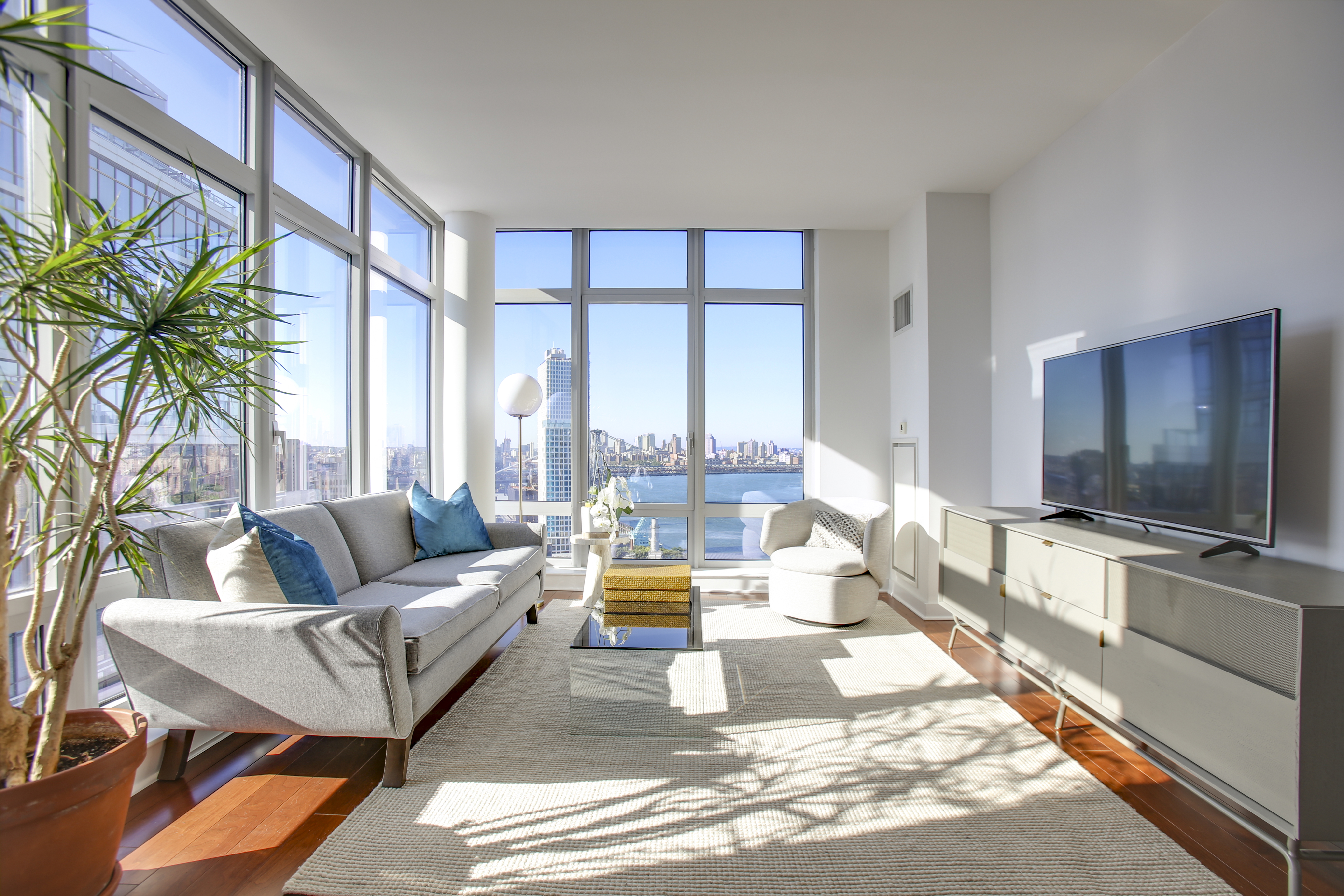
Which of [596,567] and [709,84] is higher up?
[709,84]

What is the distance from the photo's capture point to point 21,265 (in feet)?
4.29

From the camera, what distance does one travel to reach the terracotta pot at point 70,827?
1.28 metres

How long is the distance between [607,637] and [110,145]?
249 cm

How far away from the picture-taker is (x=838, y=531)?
13.5 ft

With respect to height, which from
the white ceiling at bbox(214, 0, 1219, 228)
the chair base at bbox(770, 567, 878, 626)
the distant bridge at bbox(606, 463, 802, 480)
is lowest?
the chair base at bbox(770, 567, 878, 626)

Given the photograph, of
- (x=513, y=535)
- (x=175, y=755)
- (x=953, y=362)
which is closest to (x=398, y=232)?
(x=513, y=535)

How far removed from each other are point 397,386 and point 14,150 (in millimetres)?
2355

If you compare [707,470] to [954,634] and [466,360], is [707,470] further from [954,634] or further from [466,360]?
[954,634]

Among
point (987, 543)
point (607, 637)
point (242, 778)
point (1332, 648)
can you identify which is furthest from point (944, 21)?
point (242, 778)

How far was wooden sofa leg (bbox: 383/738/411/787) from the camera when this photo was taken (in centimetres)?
203

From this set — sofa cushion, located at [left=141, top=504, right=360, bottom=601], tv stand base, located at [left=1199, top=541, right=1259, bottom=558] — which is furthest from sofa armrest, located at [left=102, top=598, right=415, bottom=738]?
tv stand base, located at [left=1199, top=541, right=1259, bottom=558]

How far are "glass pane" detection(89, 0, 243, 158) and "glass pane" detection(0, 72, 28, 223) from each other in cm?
31

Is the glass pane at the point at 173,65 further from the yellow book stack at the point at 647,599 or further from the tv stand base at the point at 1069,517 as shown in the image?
the tv stand base at the point at 1069,517

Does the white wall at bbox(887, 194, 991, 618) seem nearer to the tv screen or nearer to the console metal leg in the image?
the console metal leg
